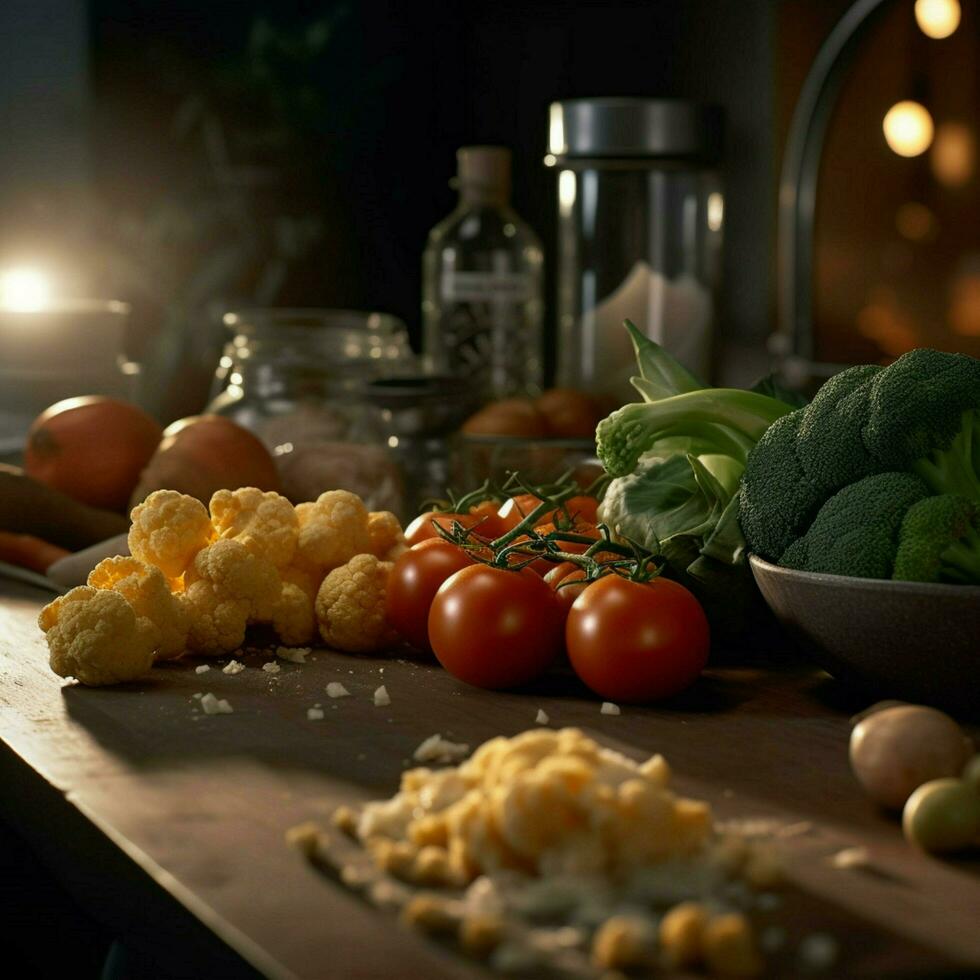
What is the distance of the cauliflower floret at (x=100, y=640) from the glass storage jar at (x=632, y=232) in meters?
0.97

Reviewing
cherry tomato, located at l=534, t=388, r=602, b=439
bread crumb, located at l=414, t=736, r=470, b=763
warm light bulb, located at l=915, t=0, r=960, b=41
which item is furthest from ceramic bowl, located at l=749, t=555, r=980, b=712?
warm light bulb, located at l=915, t=0, r=960, b=41

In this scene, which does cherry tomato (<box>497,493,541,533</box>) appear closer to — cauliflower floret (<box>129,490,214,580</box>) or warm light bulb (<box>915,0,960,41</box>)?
cauliflower floret (<box>129,490,214,580</box>)

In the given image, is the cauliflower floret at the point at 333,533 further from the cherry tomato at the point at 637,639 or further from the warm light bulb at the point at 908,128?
the warm light bulb at the point at 908,128

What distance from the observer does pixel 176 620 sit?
1114 millimetres

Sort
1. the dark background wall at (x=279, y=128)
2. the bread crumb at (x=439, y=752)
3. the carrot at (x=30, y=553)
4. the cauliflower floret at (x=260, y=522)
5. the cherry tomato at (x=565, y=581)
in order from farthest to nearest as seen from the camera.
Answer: the dark background wall at (x=279, y=128)
the carrot at (x=30, y=553)
the cauliflower floret at (x=260, y=522)
the cherry tomato at (x=565, y=581)
the bread crumb at (x=439, y=752)

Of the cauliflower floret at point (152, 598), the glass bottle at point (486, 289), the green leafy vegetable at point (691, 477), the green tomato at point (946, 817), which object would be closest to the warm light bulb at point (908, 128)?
the glass bottle at point (486, 289)

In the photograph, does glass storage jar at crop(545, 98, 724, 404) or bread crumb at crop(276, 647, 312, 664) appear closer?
bread crumb at crop(276, 647, 312, 664)

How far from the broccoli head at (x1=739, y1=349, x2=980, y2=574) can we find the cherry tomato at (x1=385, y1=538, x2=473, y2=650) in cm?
23

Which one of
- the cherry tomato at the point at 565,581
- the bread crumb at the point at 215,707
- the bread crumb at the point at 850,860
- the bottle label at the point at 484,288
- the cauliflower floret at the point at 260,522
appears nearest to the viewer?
the bread crumb at the point at 850,860

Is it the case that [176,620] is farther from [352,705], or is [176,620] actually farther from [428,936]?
[428,936]

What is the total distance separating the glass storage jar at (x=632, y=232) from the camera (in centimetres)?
189

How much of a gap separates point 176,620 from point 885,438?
0.51 meters

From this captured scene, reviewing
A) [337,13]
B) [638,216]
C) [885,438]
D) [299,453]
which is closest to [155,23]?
[337,13]

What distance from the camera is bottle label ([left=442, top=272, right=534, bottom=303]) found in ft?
7.00
